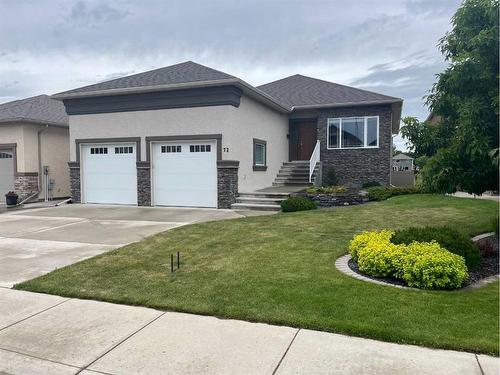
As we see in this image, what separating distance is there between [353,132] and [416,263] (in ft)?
49.6

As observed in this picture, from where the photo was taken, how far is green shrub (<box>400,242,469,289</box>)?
5.01 metres

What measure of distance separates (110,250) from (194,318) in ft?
13.1

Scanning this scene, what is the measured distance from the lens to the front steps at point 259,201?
13.5 meters

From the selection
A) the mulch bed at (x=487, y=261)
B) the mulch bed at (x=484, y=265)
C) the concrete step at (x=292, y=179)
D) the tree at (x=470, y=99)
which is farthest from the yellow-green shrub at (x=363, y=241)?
the concrete step at (x=292, y=179)

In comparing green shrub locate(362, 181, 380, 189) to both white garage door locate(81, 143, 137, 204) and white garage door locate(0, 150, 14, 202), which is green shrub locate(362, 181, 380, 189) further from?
white garage door locate(0, 150, 14, 202)

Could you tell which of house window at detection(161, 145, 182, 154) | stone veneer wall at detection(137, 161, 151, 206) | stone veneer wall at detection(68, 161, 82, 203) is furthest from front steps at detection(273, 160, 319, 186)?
stone veneer wall at detection(68, 161, 82, 203)

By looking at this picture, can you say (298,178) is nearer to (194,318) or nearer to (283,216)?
(283,216)

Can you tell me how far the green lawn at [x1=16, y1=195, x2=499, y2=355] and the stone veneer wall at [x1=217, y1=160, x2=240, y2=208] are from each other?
15.4 ft

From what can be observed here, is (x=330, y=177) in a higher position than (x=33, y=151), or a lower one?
lower

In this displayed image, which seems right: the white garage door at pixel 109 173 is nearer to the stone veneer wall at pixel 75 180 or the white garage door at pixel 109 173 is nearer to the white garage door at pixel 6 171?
the stone veneer wall at pixel 75 180

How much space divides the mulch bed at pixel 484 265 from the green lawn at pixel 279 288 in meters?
0.35

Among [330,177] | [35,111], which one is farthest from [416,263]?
[35,111]

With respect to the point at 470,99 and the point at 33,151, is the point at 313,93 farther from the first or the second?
the point at 470,99

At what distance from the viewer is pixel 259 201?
14.0 meters
